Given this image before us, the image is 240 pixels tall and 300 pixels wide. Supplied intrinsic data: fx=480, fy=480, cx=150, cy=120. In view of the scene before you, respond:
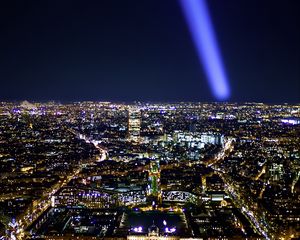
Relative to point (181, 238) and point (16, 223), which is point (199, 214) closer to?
point (181, 238)

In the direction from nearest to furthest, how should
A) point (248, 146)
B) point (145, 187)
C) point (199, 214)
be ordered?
point (199, 214) < point (145, 187) < point (248, 146)

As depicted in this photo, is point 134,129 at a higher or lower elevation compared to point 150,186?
higher

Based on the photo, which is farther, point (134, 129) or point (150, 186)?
point (134, 129)

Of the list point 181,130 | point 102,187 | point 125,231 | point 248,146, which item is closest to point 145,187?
point 102,187

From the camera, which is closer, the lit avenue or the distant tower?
the lit avenue

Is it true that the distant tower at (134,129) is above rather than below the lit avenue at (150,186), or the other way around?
above

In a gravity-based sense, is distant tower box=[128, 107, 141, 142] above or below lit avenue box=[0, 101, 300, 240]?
above

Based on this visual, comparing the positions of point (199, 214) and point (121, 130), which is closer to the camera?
point (199, 214)

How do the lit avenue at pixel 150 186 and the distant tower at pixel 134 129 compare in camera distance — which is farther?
the distant tower at pixel 134 129
